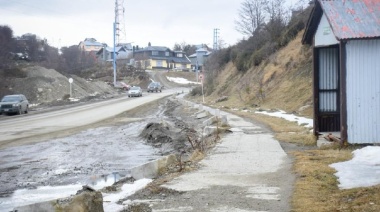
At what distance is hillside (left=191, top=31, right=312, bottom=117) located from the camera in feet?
105

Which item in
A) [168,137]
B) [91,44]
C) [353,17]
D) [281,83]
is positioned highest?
[91,44]

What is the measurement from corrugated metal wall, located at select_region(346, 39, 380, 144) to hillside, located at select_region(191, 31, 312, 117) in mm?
12365

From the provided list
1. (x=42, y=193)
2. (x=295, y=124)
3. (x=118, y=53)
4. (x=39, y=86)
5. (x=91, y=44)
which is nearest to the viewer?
(x=42, y=193)

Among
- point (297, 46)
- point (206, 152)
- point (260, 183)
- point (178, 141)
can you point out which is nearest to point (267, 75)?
point (297, 46)

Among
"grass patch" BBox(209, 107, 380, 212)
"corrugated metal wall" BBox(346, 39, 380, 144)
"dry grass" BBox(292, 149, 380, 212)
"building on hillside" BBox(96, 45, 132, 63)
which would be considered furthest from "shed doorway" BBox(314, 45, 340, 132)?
"building on hillside" BBox(96, 45, 132, 63)

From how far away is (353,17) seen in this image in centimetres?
1385

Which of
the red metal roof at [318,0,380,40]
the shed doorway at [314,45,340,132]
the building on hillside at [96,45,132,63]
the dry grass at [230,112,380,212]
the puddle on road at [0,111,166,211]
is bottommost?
the puddle on road at [0,111,166,211]

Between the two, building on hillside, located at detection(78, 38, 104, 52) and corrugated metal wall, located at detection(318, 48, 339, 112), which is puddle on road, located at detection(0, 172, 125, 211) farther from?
building on hillside, located at detection(78, 38, 104, 52)

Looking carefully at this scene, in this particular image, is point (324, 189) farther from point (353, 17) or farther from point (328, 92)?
point (328, 92)

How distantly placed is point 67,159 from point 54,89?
4870cm

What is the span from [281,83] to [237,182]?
29.0 metres

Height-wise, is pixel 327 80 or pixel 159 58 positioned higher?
pixel 159 58

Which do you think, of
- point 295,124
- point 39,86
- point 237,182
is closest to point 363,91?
point 237,182

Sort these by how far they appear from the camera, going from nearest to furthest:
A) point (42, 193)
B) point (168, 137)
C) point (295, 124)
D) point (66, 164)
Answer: point (42, 193)
point (66, 164)
point (168, 137)
point (295, 124)
